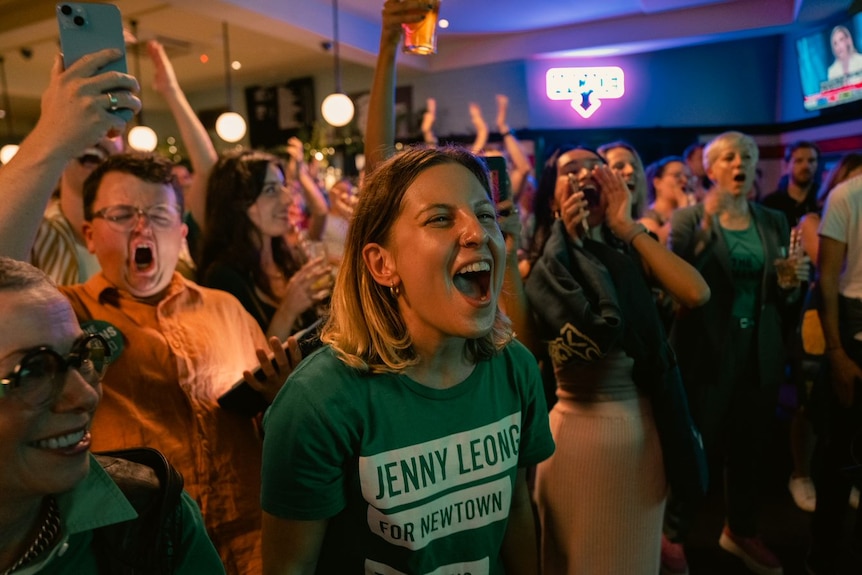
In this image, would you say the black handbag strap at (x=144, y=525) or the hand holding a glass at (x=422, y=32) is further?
the hand holding a glass at (x=422, y=32)

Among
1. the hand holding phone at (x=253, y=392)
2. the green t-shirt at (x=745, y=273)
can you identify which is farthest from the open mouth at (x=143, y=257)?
the green t-shirt at (x=745, y=273)

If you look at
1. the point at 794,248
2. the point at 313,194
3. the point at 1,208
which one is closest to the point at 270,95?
the point at 313,194

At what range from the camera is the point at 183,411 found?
1.37 metres

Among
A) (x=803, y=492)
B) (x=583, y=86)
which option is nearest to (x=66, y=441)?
(x=583, y=86)

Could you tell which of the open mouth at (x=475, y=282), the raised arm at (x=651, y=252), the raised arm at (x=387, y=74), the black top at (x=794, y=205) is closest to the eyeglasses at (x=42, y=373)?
the open mouth at (x=475, y=282)

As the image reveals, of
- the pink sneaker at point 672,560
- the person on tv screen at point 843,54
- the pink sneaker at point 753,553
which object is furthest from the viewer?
the person on tv screen at point 843,54

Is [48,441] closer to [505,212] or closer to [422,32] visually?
[505,212]

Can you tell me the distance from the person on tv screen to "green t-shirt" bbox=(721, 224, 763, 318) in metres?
3.43

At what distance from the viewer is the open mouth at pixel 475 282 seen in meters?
1.10

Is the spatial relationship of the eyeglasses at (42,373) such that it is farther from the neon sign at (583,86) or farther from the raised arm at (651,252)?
the neon sign at (583,86)

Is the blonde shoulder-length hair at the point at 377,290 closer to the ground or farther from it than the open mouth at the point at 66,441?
farther from it

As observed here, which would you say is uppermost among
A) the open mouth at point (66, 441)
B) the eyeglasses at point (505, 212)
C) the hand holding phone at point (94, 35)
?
the hand holding phone at point (94, 35)

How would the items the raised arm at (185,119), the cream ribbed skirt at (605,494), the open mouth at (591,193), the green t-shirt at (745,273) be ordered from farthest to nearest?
the green t-shirt at (745,273) → the raised arm at (185,119) → the open mouth at (591,193) → the cream ribbed skirt at (605,494)

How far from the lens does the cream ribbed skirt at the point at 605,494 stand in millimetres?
1672
